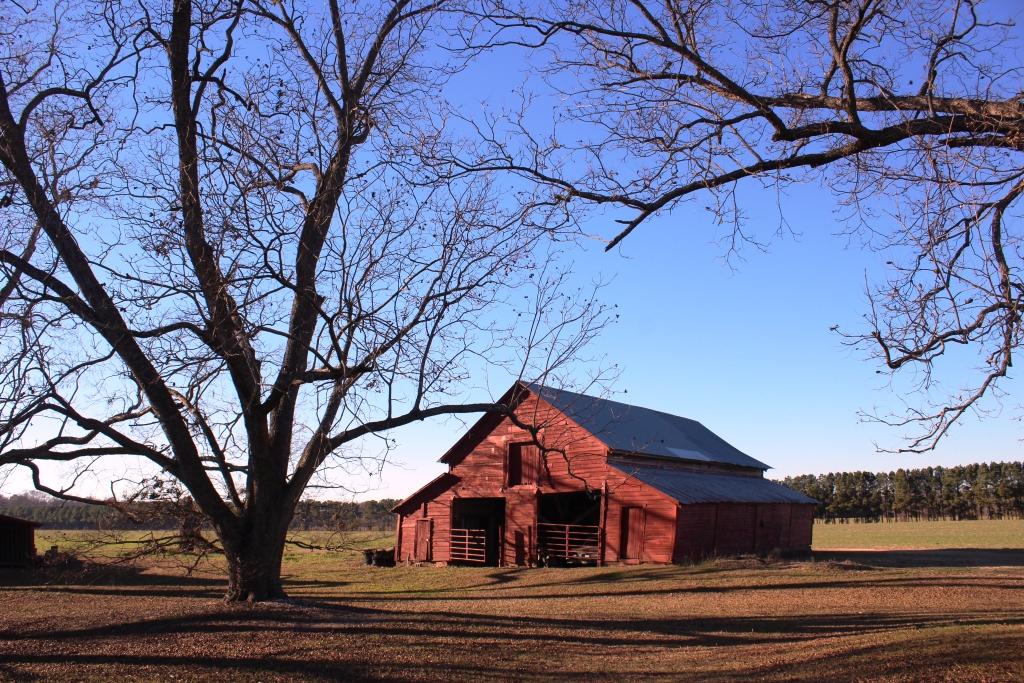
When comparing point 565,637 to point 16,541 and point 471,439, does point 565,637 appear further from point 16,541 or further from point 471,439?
point 16,541

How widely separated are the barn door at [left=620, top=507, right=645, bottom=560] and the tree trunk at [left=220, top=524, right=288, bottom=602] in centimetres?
1933

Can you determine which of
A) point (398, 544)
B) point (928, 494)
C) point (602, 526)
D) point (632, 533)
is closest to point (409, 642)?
point (632, 533)

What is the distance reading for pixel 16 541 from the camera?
38531mm

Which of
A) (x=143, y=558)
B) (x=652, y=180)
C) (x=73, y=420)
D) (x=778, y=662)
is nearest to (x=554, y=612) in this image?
(x=778, y=662)

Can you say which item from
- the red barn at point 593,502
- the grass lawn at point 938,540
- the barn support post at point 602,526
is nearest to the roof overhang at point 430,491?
the red barn at point 593,502

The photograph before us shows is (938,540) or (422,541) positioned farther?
(938,540)

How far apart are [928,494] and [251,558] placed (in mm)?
107987

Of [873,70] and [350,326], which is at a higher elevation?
[873,70]

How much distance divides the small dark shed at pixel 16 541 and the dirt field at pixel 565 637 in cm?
1836

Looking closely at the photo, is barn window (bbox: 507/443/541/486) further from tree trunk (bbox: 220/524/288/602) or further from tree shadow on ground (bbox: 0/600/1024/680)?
tree trunk (bbox: 220/524/288/602)

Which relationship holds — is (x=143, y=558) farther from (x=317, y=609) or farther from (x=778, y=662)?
(x=778, y=662)

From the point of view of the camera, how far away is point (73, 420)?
11914mm

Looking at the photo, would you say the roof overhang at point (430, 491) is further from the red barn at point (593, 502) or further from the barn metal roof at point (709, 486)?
the barn metal roof at point (709, 486)

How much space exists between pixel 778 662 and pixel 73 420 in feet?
33.2
